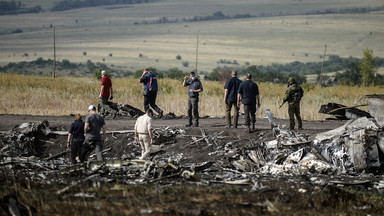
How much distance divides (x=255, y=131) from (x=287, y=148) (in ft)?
6.26

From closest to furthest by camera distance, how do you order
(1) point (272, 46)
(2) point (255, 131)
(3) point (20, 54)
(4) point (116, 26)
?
(2) point (255, 131) < (3) point (20, 54) < (1) point (272, 46) < (4) point (116, 26)

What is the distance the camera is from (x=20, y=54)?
126m

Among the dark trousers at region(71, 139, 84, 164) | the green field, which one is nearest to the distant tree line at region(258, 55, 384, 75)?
the green field

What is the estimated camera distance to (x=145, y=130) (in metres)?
15.2

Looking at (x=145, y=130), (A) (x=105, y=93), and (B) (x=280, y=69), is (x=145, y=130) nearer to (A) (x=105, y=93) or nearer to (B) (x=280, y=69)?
(A) (x=105, y=93)

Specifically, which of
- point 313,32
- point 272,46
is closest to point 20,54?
point 272,46

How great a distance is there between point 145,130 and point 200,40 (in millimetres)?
147927

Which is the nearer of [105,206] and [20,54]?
[105,206]

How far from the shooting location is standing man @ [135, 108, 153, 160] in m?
15.1

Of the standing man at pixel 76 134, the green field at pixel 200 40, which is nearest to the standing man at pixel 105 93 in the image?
the standing man at pixel 76 134

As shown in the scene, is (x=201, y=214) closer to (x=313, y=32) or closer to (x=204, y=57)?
(x=204, y=57)

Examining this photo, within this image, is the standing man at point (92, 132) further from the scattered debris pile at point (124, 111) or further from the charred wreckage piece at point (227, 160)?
the scattered debris pile at point (124, 111)

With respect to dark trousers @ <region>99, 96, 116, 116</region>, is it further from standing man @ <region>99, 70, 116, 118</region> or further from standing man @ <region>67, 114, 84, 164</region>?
standing man @ <region>67, 114, 84, 164</region>

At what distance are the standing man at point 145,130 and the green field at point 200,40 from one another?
306ft
